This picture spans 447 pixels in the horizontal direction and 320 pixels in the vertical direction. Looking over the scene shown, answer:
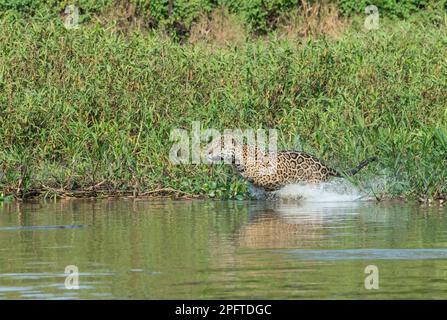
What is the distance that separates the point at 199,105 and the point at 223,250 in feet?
19.9

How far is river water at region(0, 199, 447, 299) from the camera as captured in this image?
8.30 m

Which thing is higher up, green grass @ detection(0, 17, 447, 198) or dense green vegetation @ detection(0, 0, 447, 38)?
dense green vegetation @ detection(0, 0, 447, 38)

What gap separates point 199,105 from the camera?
15.9m

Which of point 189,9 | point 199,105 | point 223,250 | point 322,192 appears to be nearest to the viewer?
point 223,250

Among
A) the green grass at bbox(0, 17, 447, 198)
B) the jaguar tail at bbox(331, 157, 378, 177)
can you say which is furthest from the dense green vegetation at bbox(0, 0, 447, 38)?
the jaguar tail at bbox(331, 157, 378, 177)

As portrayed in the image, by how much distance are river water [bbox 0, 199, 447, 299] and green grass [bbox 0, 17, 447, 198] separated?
606 millimetres

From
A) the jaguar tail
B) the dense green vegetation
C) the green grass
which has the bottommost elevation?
the jaguar tail

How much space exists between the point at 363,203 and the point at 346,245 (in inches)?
126

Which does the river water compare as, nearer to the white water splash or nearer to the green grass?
the white water splash

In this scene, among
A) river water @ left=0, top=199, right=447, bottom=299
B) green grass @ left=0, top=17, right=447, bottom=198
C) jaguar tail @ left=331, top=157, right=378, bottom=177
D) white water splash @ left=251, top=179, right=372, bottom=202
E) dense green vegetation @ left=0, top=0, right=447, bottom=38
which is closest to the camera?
river water @ left=0, top=199, right=447, bottom=299

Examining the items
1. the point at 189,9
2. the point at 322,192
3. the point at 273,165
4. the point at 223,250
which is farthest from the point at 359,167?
the point at 189,9

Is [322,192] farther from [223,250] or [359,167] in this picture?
[223,250]

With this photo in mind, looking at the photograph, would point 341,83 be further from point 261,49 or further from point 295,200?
point 295,200

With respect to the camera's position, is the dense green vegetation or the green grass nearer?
the green grass
